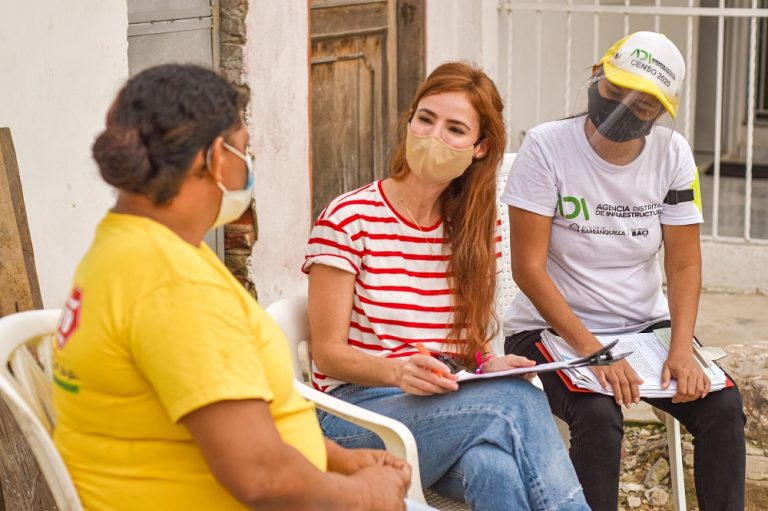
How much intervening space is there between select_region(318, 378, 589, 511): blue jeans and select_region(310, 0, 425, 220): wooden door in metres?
2.89

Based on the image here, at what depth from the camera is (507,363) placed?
276 centimetres

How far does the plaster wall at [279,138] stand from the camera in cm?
481

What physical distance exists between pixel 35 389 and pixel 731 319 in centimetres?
421

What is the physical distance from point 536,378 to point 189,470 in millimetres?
1374

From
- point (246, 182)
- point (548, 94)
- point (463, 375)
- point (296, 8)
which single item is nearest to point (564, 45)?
point (548, 94)

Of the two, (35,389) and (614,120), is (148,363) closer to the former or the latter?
(35,389)

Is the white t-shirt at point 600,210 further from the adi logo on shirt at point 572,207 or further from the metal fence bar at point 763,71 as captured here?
the metal fence bar at point 763,71

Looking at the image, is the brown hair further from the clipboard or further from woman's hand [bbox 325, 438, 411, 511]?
woman's hand [bbox 325, 438, 411, 511]

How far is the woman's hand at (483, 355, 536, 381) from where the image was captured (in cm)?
272

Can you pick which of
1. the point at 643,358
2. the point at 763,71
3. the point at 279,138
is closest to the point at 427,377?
the point at 643,358

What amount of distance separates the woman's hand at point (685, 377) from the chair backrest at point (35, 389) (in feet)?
5.06

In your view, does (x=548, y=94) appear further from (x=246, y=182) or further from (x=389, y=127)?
(x=246, y=182)

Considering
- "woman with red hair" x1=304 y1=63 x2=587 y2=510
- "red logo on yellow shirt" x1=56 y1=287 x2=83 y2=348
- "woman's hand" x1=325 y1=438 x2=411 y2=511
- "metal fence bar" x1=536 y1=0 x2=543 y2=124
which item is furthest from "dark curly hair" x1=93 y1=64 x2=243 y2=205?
"metal fence bar" x1=536 y1=0 x2=543 y2=124

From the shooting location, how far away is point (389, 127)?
232 inches
